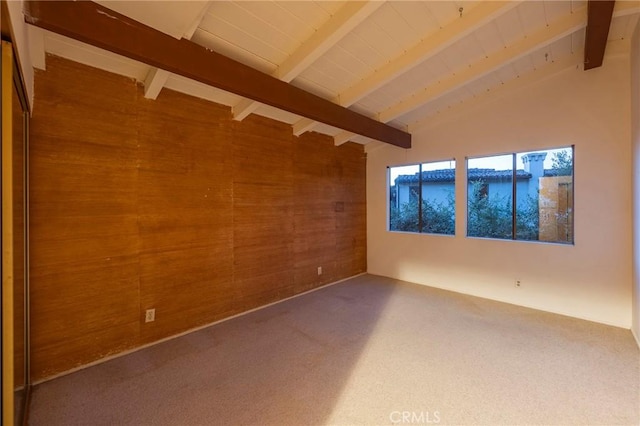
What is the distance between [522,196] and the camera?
3.87m

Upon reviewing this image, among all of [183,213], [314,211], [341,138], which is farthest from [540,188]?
[183,213]

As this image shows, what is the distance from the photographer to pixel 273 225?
3.89 m

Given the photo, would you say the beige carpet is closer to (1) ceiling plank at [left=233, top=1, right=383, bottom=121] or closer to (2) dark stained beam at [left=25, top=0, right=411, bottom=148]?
(2) dark stained beam at [left=25, top=0, right=411, bottom=148]

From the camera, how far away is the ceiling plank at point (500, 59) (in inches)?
104

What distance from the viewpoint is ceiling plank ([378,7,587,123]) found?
2.64 m

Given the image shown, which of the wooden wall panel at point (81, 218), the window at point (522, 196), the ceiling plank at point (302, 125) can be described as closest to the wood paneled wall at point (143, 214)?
the wooden wall panel at point (81, 218)

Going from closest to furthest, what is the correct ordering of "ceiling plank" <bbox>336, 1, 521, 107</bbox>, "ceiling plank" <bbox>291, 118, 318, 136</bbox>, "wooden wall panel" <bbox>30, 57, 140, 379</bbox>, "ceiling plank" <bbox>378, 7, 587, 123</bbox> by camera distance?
1. "wooden wall panel" <bbox>30, 57, 140, 379</bbox>
2. "ceiling plank" <bbox>336, 1, 521, 107</bbox>
3. "ceiling plank" <bbox>378, 7, 587, 123</bbox>
4. "ceiling plank" <bbox>291, 118, 318, 136</bbox>

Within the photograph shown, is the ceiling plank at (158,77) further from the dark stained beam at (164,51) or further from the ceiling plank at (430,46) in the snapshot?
the ceiling plank at (430,46)

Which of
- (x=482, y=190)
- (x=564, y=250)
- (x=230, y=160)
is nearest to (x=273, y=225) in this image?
(x=230, y=160)

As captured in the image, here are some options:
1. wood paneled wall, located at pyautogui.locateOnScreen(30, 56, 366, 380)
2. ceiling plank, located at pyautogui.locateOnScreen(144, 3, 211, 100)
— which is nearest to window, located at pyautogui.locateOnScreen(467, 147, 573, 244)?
wood paneled wall, located at pyautogui.locateOnScreen(30, 56, 366, 380)

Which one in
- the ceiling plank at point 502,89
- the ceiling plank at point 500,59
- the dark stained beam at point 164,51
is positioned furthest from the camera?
the ceiling plank at point 502,89

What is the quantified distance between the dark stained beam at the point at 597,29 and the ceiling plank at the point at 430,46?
631 millimetres

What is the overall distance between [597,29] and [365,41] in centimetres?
204

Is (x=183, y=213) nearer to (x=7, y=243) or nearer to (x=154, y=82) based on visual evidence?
(x=154, y=82)
